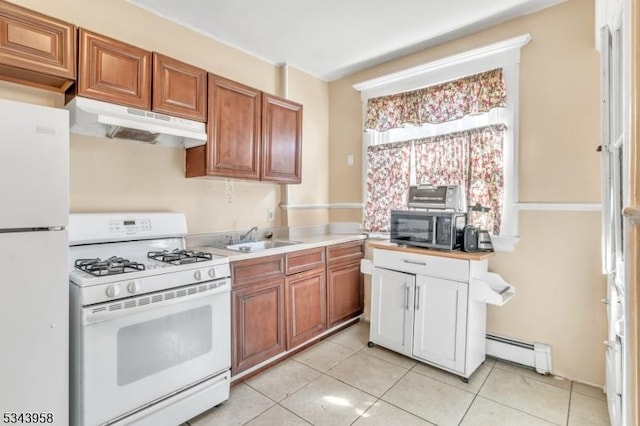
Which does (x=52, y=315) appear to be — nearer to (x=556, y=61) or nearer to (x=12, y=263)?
(x=12, y=263)

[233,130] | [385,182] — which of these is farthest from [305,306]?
[233,130]

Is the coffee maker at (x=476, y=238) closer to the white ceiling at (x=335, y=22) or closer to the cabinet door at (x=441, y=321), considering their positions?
the cabinet door at (x=441, y=321)

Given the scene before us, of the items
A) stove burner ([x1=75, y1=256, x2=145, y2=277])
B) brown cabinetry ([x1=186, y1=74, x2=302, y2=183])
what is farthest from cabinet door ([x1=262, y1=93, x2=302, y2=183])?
stove burner ([x1=75, y1=256, x2=145, y2=277])

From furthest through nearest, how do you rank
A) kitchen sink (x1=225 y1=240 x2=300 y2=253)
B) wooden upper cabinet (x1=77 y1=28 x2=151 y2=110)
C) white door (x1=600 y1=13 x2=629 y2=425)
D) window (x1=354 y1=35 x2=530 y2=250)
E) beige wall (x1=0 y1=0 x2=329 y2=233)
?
1. kitchen sink (x1=225 y1=240 x2=300 y2=253)
2. window (x1=354 y1=35 x2=530 y2=250)
3. beige wall (x1=0 y1=0 x2=329 y2=233)
4. wooden upper cabinet (x1=77 y1=28 x2=151 y2=110)
5. white door (x1=600 y1=13 x2=629 y2=425)

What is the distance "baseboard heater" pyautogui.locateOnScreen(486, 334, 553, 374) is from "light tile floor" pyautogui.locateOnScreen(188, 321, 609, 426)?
61 millimetres

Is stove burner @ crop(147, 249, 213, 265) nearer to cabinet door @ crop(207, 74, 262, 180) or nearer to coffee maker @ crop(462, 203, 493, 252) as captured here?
cabinet door @ crop(207, 74, 262, 180)

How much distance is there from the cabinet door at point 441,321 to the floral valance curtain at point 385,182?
0.92 m

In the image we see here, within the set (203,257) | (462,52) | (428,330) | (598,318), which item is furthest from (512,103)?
(203,257)

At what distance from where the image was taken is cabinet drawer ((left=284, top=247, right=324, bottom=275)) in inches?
103

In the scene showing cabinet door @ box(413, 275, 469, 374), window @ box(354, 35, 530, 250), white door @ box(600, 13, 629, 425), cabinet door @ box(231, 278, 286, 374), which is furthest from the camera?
window @ box(354, 35, 530, 250)

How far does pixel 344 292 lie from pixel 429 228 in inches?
43.9

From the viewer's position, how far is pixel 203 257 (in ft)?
6.79

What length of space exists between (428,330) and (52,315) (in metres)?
A: 2.30

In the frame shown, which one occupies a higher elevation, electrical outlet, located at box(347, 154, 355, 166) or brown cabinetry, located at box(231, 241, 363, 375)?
electrical outlet, located at box(347, 154, 355, 166)
